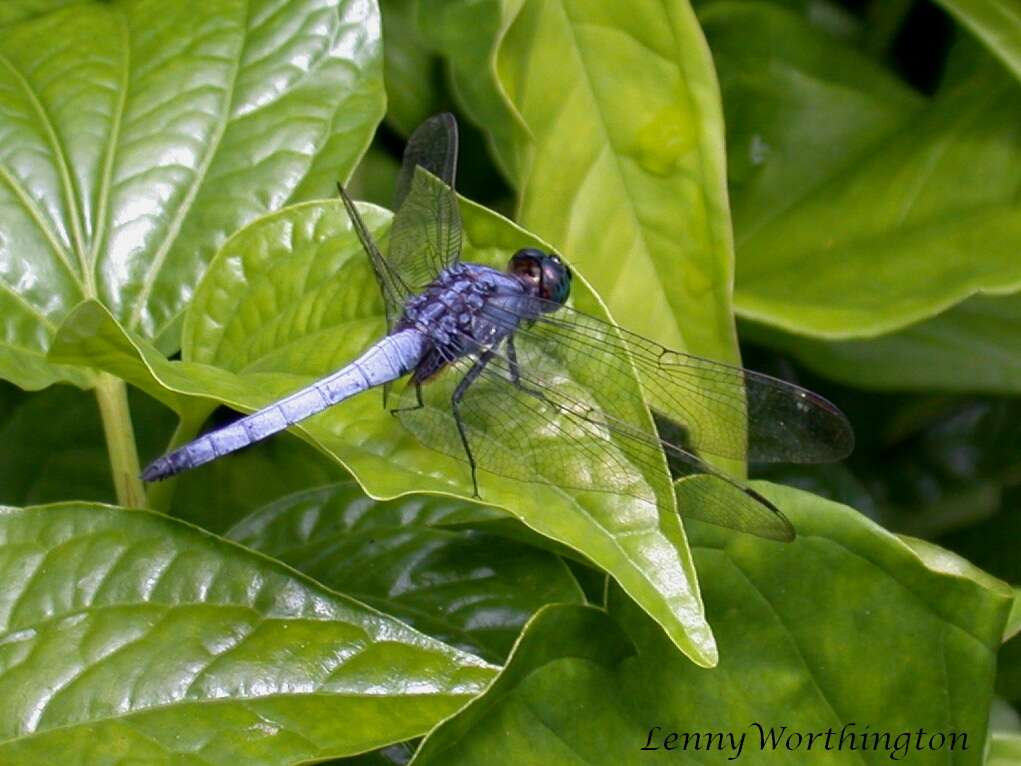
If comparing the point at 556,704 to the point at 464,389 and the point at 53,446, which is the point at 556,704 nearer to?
the point at 464,389

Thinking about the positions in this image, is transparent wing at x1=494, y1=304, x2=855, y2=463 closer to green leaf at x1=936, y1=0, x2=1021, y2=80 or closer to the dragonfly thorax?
the dragonfly thorax

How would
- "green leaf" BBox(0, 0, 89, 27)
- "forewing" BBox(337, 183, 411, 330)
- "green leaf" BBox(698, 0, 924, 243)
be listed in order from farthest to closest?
"green leaf" BBox(698, 0, 924, 243), "green leaf" BBox(0, 0, 89, 27), "forewing" BBox(337, 183, 411, 330)

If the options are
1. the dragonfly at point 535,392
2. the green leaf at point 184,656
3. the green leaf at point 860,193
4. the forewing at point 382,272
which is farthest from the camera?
the green leaf at point 860,193

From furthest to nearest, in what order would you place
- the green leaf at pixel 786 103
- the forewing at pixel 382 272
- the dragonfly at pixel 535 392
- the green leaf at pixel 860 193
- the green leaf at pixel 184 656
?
the green leaf at pixel 786 103 → the green leaf at pixel 860 193 → the forewing at pixel 382 272 → the dragonfly at pixel 535 392 → the green leaf at pixel 184 656

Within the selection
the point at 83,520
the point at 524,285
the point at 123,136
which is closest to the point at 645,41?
the point at 524,285

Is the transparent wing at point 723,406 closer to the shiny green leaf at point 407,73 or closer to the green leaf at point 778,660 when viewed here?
the green leaf at point 778,660

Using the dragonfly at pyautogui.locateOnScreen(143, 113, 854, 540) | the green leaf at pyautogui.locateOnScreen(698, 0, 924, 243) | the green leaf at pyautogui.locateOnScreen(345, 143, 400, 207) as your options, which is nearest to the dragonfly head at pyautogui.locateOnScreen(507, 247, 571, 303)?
the dragonfly at pyautogui.locateOnScreen(143, 113, 854, 540)

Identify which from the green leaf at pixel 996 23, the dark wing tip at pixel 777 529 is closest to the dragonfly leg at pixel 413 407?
the dark wing tip at pixel 777 529

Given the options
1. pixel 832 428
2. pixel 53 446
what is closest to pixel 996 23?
pixel 832 428
